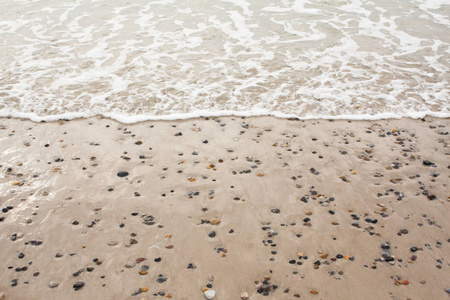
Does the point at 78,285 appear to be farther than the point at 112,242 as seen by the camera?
No

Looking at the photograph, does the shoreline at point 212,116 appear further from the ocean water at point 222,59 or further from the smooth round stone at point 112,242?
the smooth round stone at point 112,242

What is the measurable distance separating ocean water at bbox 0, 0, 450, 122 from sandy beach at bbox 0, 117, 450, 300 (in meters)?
0.59

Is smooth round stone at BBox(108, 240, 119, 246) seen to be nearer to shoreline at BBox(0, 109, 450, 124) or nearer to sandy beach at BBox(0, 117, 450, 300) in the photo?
sandy beach at BBox(0, 117, 450, 300)

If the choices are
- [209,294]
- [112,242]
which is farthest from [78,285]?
[209,294]

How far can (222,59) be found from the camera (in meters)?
8.23

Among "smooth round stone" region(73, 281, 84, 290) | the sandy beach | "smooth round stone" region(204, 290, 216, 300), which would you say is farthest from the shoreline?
"smooth round stone" region(204, 290, 216, 300)

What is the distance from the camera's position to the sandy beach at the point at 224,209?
3.36 m

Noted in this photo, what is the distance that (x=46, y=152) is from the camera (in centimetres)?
519

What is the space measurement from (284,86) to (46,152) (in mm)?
4462

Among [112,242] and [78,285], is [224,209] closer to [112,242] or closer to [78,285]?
[112,242]

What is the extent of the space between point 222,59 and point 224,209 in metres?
4.93

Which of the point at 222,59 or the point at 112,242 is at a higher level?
the point at 112,242

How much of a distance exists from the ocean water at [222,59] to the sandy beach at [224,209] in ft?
1.94

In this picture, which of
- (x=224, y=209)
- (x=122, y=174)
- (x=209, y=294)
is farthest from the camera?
(x=122, y=174)
